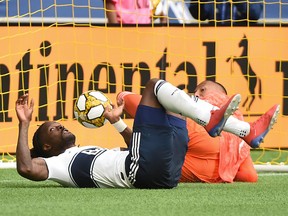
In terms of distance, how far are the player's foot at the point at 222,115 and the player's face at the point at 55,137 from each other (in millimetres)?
1336

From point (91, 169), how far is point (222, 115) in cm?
114

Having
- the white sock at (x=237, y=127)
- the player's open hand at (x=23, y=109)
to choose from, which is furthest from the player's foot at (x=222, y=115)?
the player's open hand at (x=23, y=109)

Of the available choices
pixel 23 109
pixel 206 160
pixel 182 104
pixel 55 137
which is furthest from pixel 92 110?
pixel 182 104

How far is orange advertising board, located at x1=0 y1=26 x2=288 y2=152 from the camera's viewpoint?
36.7 feet

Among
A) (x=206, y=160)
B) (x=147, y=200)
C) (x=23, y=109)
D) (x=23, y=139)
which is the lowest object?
(x=206, y=160)

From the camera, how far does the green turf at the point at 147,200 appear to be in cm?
651

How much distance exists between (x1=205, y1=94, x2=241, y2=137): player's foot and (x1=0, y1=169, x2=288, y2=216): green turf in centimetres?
46

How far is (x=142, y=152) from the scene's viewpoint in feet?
25.0

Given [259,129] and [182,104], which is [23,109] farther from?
[259,129]

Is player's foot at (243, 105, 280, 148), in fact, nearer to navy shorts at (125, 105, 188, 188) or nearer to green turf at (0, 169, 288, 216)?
green turf at (0, 169, 288, 216)

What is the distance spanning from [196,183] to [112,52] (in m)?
2.96

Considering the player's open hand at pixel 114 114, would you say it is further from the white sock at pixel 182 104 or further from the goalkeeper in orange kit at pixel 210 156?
the goalkeeper in orange kit at pixel 210 156

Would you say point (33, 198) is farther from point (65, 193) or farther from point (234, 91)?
point (234, 91)

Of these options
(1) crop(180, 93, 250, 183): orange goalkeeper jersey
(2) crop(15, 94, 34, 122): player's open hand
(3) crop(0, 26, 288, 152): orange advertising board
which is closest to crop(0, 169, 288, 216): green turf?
(1) crop(180, 93, 250, 183): orange goalkeeper jersey
